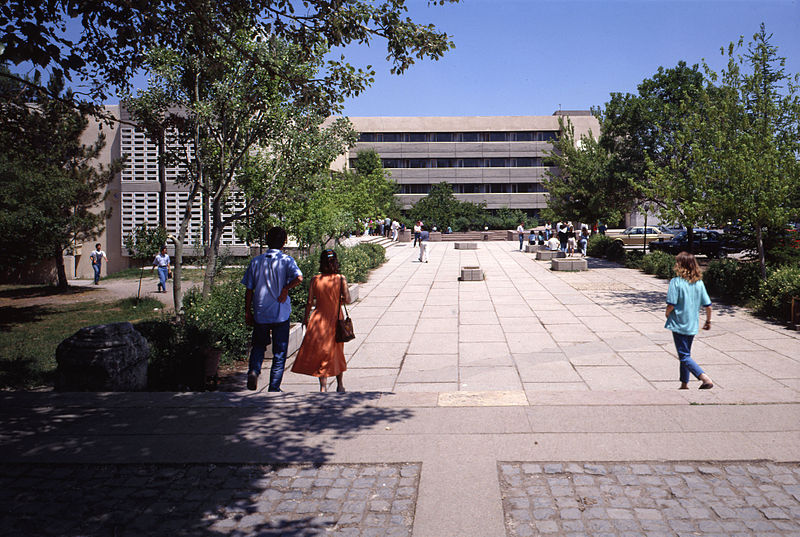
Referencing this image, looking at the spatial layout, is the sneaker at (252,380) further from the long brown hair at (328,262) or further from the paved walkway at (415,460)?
the long brown hair at (328,262)

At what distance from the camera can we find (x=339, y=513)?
143 inches

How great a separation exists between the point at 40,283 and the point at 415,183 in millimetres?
49504

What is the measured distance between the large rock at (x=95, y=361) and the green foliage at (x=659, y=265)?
1694 centimetres

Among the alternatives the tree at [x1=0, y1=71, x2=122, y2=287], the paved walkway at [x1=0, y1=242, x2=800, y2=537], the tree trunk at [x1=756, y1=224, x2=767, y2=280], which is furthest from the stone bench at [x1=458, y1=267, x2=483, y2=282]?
the tree at [x1=0, y1=71, x2=122, y2=287]

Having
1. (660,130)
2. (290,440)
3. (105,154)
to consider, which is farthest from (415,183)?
(290,440)

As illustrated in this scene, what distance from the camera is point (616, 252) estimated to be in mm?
27266

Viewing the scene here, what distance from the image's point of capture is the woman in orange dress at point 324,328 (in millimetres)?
6418

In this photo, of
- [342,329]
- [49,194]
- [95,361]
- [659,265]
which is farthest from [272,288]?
[49,194]

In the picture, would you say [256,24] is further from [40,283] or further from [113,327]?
[40,283]

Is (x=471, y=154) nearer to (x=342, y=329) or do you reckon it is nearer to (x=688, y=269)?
(x=688, y=269)

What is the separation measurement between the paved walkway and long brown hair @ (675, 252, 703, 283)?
4.27 ft

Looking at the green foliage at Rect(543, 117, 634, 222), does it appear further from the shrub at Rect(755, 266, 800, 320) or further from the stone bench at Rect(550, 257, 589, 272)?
the shrub at Rect(755, 266, 800, 320)

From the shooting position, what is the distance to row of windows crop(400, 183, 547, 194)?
7400 cm

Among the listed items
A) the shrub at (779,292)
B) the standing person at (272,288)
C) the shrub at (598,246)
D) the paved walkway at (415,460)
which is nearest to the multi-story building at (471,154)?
the shrub at (598,246)
